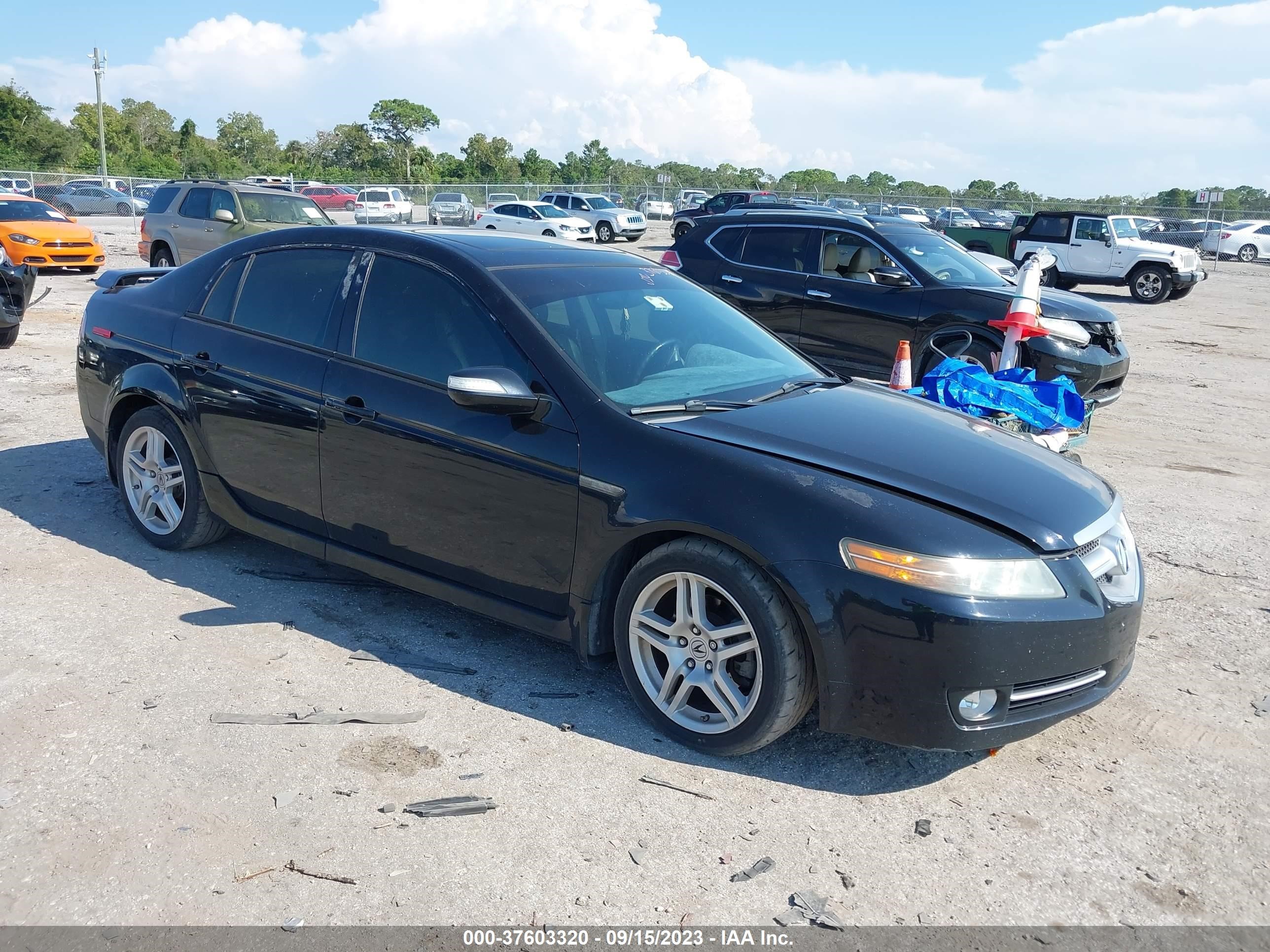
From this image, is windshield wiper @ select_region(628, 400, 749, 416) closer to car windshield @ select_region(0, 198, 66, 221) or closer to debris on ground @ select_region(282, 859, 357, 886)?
debris on ground @ select_region(282, 859, 357, 886)

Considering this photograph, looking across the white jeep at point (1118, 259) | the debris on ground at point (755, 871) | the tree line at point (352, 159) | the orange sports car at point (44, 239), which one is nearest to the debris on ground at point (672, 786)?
the debris on ground at point (755, 871)

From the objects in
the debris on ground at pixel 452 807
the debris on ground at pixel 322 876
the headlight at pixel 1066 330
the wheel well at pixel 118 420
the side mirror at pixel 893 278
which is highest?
the side mirror at pixel 893 278

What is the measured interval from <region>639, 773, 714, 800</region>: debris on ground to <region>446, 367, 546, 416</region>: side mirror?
134 cm

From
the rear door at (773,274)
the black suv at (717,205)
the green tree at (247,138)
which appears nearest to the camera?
the rear door at (773,274)

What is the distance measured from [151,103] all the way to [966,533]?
11969cm

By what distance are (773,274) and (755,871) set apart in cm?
779

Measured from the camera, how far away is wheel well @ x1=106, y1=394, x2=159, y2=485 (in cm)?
522

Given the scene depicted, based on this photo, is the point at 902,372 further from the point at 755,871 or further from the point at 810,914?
the point at 810,914

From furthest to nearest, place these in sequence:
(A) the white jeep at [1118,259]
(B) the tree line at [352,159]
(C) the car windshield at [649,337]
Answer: (B) the tree line at [352,159] → (A) the white jeep at [1118,259] → (C) the car windshield at [649,337]

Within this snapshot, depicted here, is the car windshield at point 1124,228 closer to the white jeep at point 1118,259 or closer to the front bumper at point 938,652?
the white jeep at point 1118,259

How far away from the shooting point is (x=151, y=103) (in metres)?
105

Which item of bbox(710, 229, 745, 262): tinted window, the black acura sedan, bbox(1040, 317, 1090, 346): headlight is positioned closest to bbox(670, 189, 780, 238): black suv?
bbox(710, 229, 745, 262): tinted window

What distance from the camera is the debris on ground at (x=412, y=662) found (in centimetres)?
408

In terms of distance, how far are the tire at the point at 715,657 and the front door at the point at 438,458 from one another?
332 mm
